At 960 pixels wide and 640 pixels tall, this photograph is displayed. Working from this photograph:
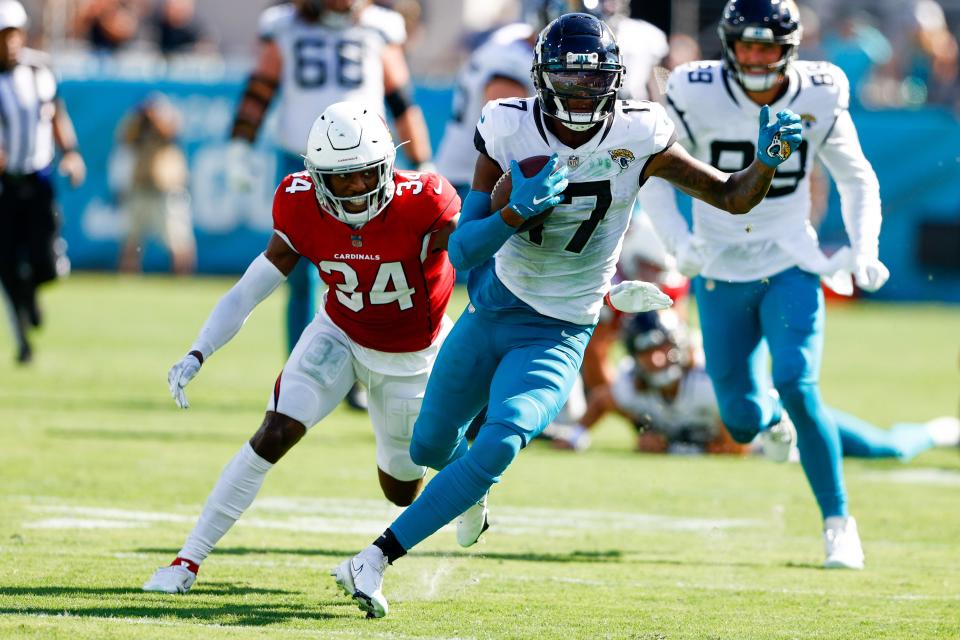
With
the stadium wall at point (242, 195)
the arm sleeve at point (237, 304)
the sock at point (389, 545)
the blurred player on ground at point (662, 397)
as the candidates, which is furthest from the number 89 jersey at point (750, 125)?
the stadium wall at point (242, 195)

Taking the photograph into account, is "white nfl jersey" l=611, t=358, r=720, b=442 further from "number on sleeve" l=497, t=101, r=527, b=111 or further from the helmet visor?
the helmet visor

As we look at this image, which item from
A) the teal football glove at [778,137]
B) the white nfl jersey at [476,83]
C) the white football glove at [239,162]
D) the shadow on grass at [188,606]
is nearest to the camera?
the shadow on grass at [188,606]

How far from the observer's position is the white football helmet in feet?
15.9

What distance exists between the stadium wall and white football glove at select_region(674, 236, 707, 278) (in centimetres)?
1036

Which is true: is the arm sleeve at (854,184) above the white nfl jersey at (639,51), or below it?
above

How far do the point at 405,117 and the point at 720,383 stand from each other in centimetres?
330

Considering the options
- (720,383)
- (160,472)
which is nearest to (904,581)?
(720,383)

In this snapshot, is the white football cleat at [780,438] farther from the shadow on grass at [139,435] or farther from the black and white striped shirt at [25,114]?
the black and white striped shirt at [25,114]

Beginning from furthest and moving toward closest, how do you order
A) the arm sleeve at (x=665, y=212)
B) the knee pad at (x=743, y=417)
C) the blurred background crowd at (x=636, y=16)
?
1. the blurred background crowd at (x=636, y=16)
2. the arm sleeve at (x=665, y=212)
3. the knee pad at (x=743, y=417)

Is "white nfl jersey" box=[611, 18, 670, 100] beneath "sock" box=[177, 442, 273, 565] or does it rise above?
beneath

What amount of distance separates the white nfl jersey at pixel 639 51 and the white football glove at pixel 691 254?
1.96 metres

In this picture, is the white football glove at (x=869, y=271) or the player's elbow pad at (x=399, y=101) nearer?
the white football glove at (x=869, y=271)

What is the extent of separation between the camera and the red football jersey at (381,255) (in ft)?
16.6

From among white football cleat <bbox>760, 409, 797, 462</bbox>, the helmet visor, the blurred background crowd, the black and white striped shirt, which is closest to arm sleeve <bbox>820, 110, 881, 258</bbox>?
white football cleat <bbox>760, 409, 797, 462</bbox>
